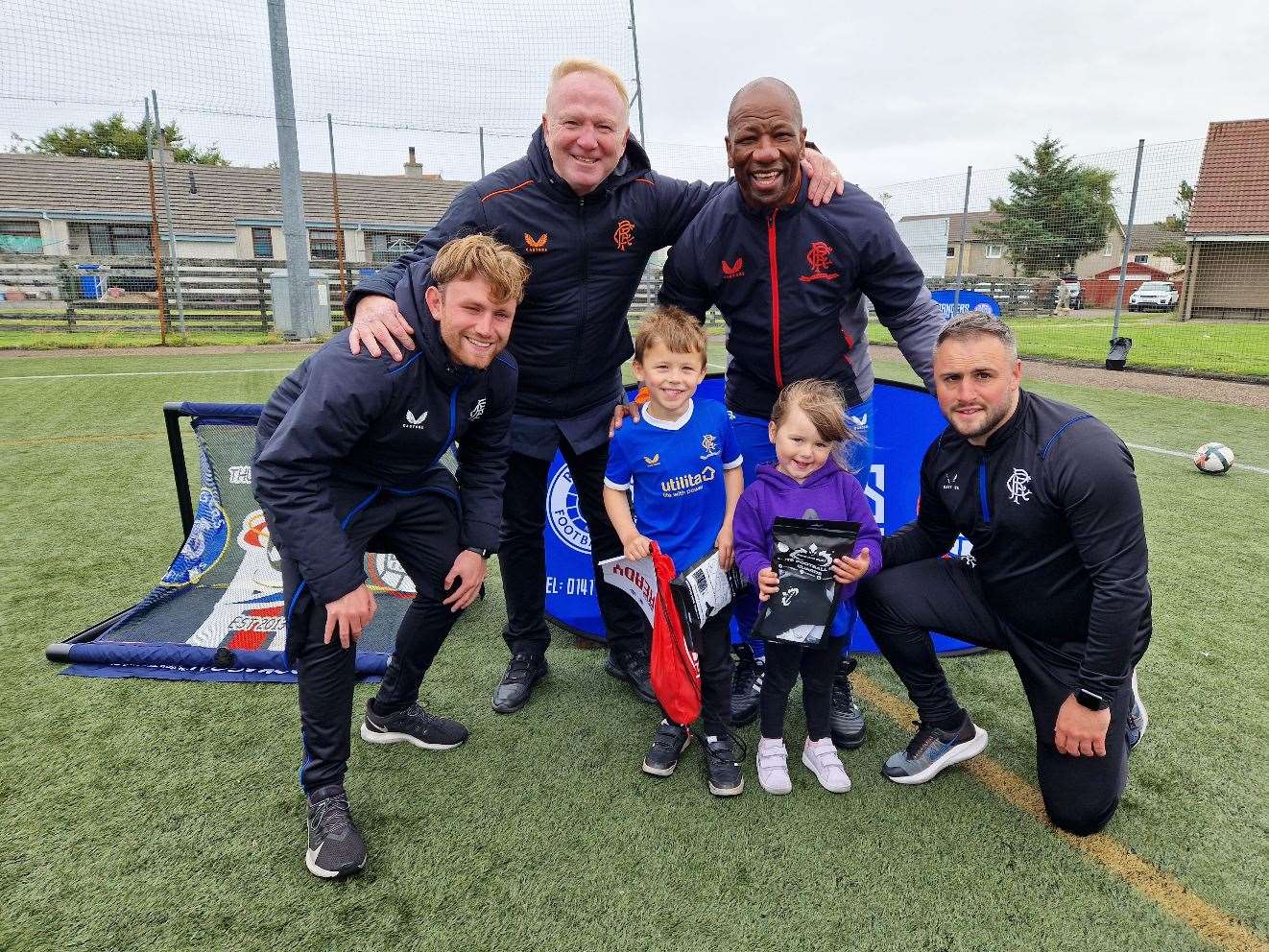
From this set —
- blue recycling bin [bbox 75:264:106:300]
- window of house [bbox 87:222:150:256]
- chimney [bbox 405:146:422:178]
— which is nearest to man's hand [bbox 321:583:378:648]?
blue recycling bin [bbox 75:264:106:300]

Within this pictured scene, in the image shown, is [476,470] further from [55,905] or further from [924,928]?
[924,928]

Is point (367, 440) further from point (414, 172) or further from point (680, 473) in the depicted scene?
point (414, 172)

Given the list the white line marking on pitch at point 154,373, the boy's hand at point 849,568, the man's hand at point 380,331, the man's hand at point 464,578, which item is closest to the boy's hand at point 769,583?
the boy's hand at point 849,568

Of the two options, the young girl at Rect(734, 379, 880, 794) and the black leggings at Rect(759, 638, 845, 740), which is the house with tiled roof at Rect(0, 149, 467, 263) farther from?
the black leggings at Rect(759, 638, 845, 740)

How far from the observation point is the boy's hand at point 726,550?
2623mm

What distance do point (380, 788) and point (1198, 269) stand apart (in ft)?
104

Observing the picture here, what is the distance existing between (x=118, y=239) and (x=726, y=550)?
32.2m

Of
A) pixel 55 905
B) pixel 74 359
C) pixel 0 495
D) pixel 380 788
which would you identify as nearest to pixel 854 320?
pixel 380 788

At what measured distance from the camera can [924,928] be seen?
1.93 meters

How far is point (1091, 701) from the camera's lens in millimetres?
2164

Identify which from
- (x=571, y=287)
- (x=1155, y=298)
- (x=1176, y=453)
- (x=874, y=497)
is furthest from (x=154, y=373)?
(x=1155, y=298)

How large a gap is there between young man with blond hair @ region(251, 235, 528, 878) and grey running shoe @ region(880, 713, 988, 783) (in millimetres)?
1550

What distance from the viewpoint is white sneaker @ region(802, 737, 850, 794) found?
2.49 m

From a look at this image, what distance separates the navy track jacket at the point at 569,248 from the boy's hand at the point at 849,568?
113cm
